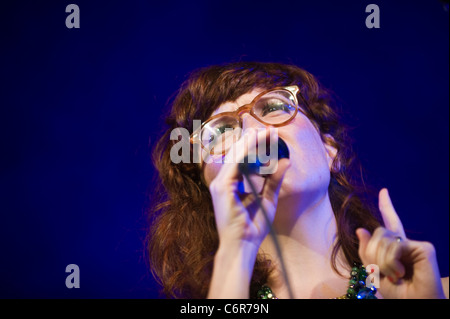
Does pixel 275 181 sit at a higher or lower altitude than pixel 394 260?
higher

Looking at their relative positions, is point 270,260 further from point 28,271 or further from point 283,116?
point 28,271

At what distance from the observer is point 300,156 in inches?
51.9

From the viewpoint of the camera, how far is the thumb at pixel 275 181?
42.4 inches

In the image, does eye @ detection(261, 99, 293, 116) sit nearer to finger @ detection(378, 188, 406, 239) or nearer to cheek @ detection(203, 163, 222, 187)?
cheek @ detection(203, 163, 222, 187)

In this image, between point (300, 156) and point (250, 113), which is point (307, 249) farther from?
point (250, 113)

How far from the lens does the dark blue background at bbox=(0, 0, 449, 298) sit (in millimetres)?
1967

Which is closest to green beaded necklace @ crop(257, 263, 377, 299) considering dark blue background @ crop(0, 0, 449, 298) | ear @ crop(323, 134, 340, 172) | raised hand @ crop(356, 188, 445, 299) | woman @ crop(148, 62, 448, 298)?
woman @ crop(148, 62, 448, 298)

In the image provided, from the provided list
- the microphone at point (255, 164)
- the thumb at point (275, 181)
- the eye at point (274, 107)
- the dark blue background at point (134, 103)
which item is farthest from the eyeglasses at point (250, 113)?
the dark blue background at point (134, 103)

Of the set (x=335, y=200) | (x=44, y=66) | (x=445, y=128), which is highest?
(x=44, y=66)

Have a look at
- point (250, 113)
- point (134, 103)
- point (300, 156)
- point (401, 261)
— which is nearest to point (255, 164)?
point (300, 156)

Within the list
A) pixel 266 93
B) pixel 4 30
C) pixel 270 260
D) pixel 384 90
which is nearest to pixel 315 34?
pixel 384 90

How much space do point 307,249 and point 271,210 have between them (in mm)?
355

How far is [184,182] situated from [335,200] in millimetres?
531
